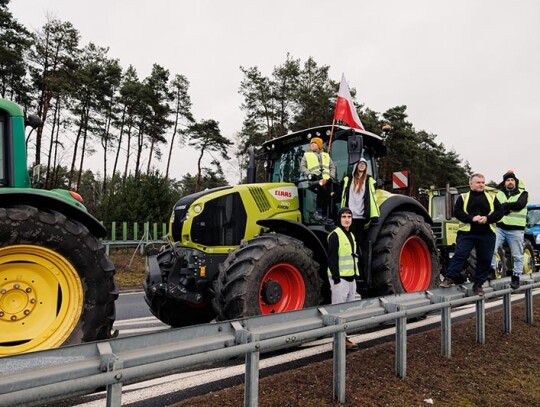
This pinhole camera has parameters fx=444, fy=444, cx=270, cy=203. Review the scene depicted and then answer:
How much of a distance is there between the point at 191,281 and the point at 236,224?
87 centimetres

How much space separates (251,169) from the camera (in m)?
6.75

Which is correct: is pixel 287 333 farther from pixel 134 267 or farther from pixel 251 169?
pixel 134 267

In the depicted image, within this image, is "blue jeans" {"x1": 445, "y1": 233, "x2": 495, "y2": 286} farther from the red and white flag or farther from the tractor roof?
the red and white flag

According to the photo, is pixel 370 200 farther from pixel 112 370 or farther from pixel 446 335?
pixel 112 370

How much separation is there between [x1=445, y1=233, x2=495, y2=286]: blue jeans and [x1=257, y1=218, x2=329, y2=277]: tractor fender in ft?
5.12

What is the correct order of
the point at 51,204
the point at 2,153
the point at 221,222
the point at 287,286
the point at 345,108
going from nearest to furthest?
the point at 51,204 → the point at 2,153 → the point at 287,286 → the point at 221,222 → the point at 345,108

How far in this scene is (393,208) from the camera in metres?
6.11

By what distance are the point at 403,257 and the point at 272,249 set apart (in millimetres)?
2713

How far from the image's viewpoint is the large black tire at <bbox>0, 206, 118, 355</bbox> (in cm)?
307

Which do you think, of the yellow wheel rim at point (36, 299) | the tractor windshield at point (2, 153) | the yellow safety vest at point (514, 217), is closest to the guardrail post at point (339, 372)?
the yellow wheel rim at point (36, 299)

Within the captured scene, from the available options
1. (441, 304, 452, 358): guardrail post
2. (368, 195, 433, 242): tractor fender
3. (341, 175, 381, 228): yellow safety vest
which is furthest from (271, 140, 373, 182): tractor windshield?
(441, 304, 452, 358): guardrail post

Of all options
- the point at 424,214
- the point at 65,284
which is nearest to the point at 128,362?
the point at 65,284

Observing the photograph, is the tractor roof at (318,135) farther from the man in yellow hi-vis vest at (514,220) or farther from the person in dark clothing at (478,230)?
the man in yellow hi-vis vest at (514,220)

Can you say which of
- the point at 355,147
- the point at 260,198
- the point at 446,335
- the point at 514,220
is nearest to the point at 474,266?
the point at 514,220
